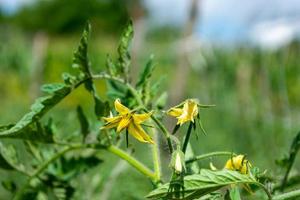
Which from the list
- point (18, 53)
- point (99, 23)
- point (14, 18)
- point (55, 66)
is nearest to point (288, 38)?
point (18, 53)

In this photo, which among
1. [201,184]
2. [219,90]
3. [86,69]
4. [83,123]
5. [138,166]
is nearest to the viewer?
[201,184]

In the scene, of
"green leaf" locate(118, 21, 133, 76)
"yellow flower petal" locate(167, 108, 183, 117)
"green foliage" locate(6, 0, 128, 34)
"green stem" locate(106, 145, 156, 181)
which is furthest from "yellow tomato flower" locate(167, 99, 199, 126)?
"green foliage" locate(6, 0, 128, 34)

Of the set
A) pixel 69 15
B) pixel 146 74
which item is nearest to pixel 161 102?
pixel 146 74

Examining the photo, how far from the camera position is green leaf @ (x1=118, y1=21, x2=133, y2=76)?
0.94 m

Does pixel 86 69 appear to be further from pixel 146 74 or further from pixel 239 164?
pixel 239 164

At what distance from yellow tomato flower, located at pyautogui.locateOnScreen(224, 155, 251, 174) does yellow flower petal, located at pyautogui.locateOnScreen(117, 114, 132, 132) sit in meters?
0.12

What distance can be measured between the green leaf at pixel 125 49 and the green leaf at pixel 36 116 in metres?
0.11

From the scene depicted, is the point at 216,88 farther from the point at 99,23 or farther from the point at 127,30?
the point at 99,23

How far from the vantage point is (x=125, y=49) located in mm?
964

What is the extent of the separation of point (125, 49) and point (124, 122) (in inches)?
9.4

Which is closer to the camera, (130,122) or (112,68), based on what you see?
(130,122)

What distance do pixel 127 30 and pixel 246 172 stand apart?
0.29m

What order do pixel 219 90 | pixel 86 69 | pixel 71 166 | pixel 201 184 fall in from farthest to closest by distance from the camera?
pixel 219 90 < pixel 71 166 < pixel 86 69 < pixel 201 184

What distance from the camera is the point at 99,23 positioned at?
114ft
